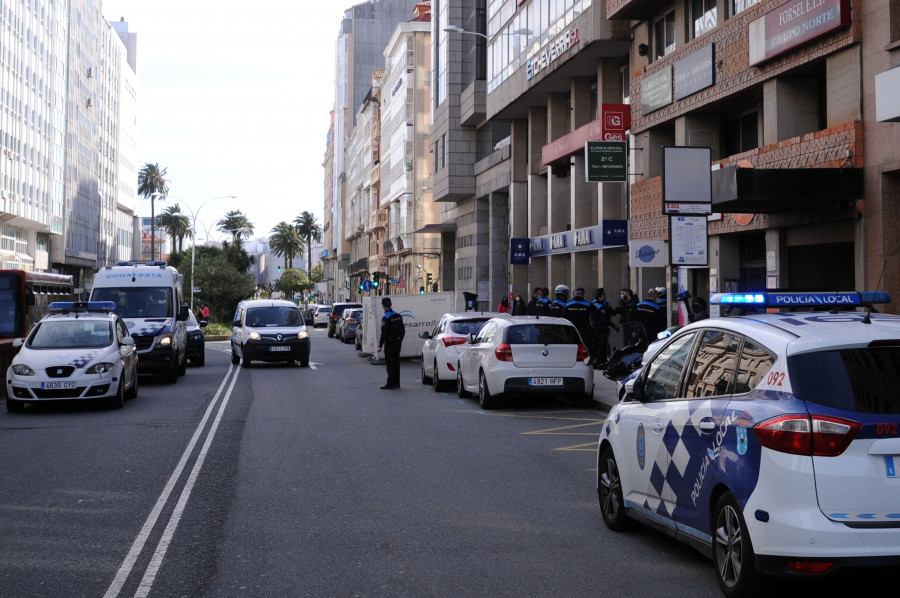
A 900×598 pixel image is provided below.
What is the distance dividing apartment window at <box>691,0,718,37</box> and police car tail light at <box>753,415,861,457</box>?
19.9 m

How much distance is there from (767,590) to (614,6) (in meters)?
24.2

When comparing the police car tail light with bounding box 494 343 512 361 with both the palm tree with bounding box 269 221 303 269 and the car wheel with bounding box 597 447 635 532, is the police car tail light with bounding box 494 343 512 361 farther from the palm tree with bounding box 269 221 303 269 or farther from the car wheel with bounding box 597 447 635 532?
the palm tree with bounding box 269 221 303 269

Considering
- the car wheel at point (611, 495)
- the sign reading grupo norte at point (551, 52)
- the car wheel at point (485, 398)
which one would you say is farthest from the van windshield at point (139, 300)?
the car wheel at point (611, 495)

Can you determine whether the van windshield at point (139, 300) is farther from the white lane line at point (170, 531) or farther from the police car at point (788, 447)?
the police car at point (788, 447)

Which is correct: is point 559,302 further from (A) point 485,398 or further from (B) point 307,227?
(B) point 307,227

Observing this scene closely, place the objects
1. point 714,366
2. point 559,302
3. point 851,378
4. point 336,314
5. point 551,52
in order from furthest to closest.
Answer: point 336,314 < point 551,52 < point 559,302 < point 714,366 < point 851,378

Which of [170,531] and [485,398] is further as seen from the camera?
[485,398]

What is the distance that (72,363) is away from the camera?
53.7 feet

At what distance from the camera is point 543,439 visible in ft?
42.3

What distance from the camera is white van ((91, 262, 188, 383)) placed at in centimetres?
2261

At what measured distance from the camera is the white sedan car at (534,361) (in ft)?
53.6

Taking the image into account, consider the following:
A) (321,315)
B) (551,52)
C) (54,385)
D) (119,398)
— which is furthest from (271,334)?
Answer: (321,315)

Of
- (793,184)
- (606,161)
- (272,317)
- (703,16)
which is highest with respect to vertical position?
(703,16)

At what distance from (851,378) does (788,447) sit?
487 millimetres
